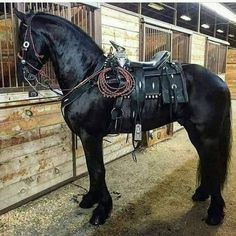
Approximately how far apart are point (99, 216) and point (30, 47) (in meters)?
1.28

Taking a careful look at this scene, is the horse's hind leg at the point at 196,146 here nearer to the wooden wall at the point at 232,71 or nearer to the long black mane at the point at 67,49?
the long black mane at the point at 67,49

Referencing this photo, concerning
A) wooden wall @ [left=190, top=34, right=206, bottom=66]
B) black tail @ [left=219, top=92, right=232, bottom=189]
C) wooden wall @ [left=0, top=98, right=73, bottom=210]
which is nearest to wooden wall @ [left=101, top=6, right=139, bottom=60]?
wooden wall @ [left=0, top=98, right=73, bottom=210]

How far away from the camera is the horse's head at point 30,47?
1753 millimetres

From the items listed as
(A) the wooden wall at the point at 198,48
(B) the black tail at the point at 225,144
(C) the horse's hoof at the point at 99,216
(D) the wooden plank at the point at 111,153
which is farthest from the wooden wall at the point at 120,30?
(A) the wooden wall at the point at 198,48

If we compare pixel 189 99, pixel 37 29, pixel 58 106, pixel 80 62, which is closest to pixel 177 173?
pixel 189 99

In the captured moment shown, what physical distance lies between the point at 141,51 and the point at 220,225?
237cm

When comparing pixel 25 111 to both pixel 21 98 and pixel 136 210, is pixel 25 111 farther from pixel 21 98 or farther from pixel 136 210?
pixel 136 210

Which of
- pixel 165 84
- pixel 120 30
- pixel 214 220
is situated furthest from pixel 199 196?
pixel 120 30

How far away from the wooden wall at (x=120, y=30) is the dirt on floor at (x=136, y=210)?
1462mm

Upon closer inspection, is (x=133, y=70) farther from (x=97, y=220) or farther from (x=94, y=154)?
(x=97, y=220)

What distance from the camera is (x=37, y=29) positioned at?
178 centimetres

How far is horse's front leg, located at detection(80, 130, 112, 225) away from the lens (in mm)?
1896

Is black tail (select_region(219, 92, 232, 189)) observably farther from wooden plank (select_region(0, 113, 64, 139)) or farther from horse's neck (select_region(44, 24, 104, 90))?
wooden plank (select_region(0, 113, 64, 139))

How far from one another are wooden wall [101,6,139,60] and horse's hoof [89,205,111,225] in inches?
66.9
